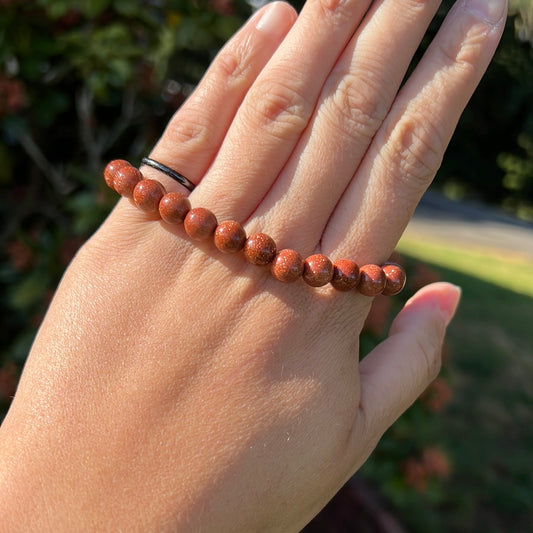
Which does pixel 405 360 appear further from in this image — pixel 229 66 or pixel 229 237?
pixel 229 66

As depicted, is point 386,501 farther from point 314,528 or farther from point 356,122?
point 356,122

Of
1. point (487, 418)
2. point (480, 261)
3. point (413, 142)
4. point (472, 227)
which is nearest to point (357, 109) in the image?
point (413, 142)

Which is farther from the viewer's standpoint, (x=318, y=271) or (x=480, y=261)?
(x=480, y=261)

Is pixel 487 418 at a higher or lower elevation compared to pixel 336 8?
lower

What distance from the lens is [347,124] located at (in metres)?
1.31

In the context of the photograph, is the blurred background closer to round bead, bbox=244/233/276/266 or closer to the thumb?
the thumb

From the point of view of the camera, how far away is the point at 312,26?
134 cm

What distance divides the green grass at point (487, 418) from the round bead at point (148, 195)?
58.7 inches

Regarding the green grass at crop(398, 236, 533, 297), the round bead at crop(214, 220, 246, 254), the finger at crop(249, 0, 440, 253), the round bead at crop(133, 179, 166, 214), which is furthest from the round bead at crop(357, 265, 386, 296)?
the green grass at crop(398, 236, 533, 297)

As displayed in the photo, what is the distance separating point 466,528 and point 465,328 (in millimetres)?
2725

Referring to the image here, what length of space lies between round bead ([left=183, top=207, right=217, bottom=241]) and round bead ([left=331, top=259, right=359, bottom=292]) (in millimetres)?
288

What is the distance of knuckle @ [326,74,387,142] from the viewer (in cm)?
131

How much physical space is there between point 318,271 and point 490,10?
28.3 inches

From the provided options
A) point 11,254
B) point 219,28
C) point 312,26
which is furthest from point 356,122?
point 11,254
